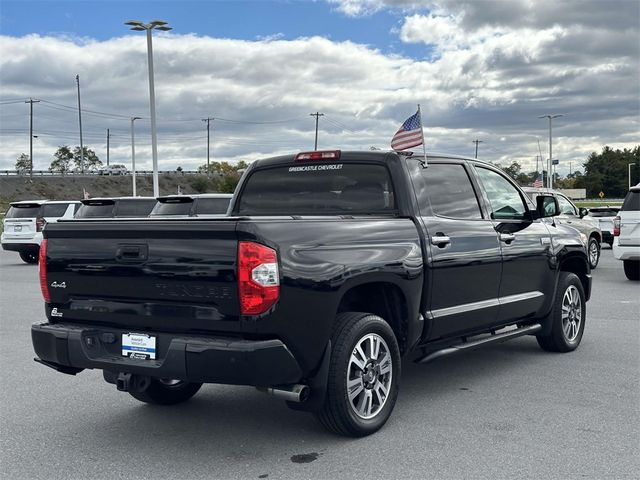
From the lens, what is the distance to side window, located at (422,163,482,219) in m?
6.11

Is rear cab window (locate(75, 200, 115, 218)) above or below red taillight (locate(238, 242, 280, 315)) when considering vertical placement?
above

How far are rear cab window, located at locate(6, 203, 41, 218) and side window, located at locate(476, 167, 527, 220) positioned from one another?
1773cm

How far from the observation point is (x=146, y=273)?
4.68 metres

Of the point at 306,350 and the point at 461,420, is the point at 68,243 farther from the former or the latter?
the point at 461,420

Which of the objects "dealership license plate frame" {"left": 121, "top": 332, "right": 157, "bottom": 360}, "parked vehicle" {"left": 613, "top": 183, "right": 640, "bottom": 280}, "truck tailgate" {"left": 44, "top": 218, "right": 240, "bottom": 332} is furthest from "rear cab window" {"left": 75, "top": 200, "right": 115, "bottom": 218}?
"dealership license plate frame" {"left": 121, "top": 332, "right": 157, "bottom": 360}

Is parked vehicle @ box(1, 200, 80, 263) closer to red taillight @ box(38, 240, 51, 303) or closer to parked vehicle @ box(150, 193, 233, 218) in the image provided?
parked vehicle @ box(150, 193, 233, 218)

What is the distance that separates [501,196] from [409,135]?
4.15ft

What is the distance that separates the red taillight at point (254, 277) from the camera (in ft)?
14.3

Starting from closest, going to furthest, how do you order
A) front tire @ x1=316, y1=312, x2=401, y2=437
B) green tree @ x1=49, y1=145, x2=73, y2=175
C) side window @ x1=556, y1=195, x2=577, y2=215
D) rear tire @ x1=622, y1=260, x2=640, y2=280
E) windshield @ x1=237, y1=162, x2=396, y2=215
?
front tire @ x1=316, y1=312, x2=401, y2=437 → windshield @ x1=237, y1=162, x2=396, y2=215 → rear tire @ x1=622, y1=260, x2=640, y2=280 → side window @ x1=556, y1=195, x2=577, y2=215 → green tree @ x1=49, y1=145, x2=73, y2=175

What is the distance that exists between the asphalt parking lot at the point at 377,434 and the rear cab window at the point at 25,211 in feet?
50.6

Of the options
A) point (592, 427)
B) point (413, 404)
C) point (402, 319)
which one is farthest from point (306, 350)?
point (592, 427)

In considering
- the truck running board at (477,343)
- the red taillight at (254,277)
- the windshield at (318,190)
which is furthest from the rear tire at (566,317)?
the red taillight at (254,277)

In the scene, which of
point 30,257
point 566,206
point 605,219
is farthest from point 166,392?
point 605,219

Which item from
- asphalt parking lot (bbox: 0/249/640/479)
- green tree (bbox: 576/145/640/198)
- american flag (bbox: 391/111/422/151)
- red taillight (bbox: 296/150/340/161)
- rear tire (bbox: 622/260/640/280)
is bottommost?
asphalt parking lot (bbox: 0/249/640/479)
